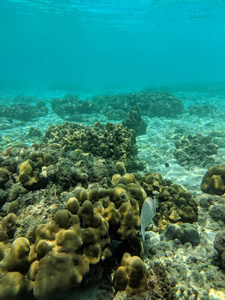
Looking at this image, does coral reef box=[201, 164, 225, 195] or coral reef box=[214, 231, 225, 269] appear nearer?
coral reef box=[214, 231, 225, 269]

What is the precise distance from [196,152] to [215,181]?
4.01 metres

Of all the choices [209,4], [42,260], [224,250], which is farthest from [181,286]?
[209,4]

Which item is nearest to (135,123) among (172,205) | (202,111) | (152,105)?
(152,105)

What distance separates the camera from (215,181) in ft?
20.3

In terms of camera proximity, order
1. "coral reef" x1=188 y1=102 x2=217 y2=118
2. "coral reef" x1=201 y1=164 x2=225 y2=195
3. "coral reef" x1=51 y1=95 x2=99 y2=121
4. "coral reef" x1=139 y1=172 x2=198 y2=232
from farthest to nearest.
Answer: "coral reef" x1=188 y1=102 x2=217 y2=118 → "coral reef" x1=51 y1=95 x2=99 y2=121 → "coral reef" x1=201 y1=164 x2=225 y2=195 → "coral reef" x1=139 y1=172 x2=198 y2=232

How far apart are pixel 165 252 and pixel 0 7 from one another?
5054cm

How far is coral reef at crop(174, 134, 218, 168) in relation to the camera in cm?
906

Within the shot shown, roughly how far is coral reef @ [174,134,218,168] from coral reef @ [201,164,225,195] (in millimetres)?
2442

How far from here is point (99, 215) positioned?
9.75ft

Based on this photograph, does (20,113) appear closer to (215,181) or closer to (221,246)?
(215,181)

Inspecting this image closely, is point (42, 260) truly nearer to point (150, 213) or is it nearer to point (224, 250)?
point (150, 213)

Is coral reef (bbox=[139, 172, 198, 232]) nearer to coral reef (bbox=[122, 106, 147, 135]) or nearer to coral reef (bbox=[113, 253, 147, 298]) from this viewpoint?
coral reef (bbox=[113, 253, 147, 298])

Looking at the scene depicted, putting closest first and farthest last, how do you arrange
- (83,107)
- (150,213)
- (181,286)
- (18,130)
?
(150,213) → (181,286) → (18,130) → (83,107)

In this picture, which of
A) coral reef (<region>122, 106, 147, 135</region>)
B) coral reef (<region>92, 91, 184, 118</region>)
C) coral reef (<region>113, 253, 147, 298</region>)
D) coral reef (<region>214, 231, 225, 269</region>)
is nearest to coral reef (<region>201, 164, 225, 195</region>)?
coral reef (<region>214, 231, 225, 269</region>)
